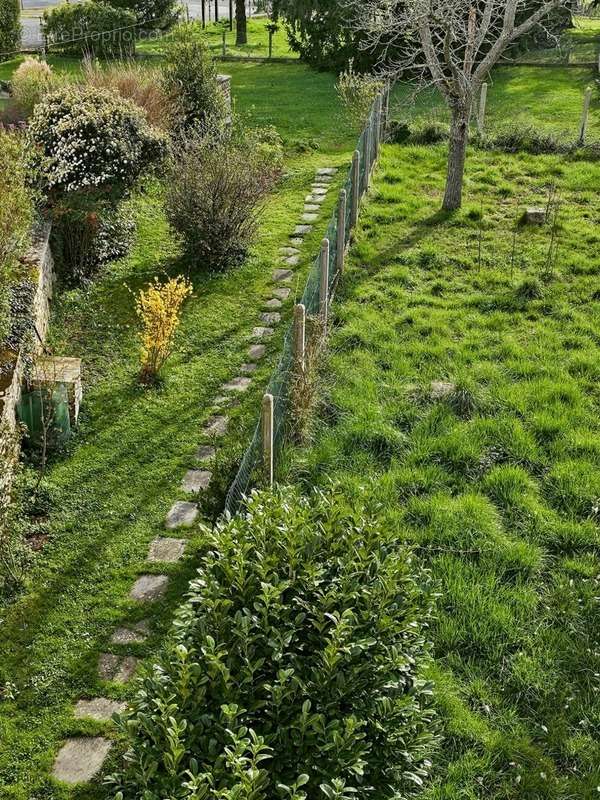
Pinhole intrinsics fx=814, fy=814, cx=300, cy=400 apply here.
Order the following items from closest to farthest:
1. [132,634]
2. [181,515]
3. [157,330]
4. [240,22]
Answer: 1. [132,634]
2. [181,515]
3. [157,330]
4. [240,22]

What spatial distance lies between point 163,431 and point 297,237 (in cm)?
526

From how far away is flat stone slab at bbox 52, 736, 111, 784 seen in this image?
452cm

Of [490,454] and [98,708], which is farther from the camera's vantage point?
[490,454]

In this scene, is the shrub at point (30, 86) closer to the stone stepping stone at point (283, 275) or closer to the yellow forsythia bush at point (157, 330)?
the stone stepping stone at point (283, 275)

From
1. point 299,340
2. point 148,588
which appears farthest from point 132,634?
point 299,340

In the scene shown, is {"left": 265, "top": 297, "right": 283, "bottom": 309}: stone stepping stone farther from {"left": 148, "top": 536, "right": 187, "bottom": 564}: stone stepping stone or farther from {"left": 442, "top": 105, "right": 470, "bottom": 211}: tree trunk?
{"left": 148, "top": 536, "right": 187, "bottom": 564}: stone stepping stone

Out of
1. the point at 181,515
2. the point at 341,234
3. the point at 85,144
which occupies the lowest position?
the point at 181,515

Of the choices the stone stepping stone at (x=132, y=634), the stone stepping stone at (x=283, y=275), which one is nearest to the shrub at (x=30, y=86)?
the stone stepping stone at (x=283, y=275)

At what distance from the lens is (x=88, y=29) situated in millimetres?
24656

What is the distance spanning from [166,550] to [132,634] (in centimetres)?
85

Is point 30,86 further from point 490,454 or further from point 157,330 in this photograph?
point 490,454

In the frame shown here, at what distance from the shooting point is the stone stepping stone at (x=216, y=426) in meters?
7.56

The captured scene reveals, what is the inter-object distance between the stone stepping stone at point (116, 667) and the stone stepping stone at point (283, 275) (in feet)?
20.7

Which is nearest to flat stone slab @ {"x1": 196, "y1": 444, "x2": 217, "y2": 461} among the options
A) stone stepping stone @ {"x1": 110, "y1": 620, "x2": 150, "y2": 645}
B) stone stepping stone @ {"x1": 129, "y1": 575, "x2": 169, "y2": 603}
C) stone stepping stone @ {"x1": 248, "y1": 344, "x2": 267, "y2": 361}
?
stone stepping stone @ {"x1": 129, "y1": 575, "x2": 169, "y2": 603}
